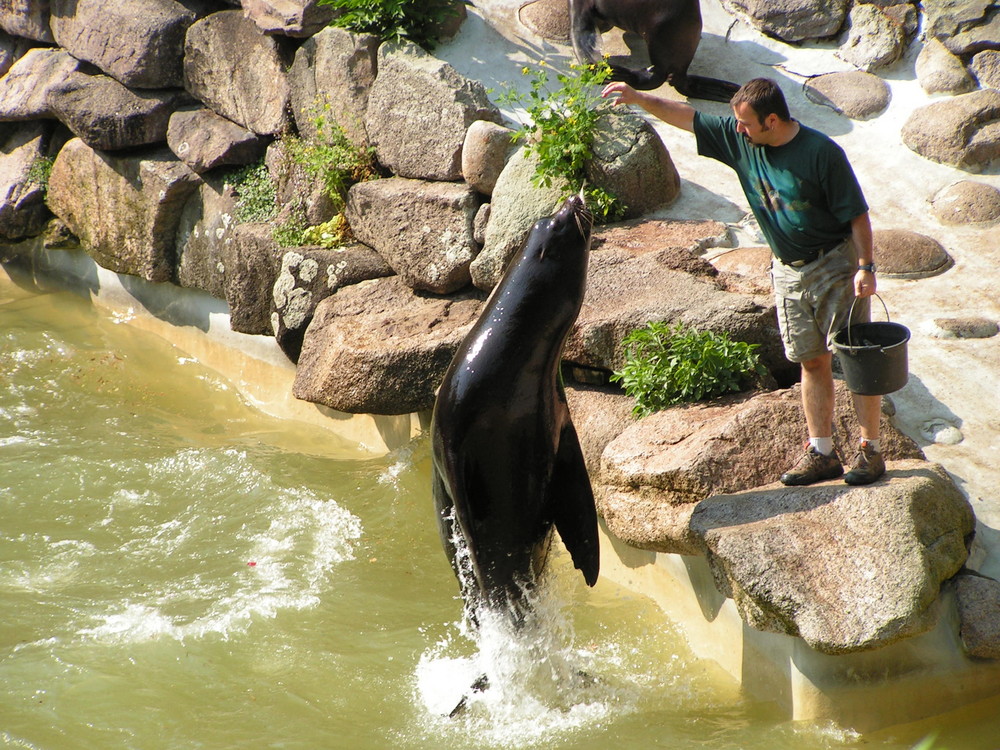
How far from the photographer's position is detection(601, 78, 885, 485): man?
382cm

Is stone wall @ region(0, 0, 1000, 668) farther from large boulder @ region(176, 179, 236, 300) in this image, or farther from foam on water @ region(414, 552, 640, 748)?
foam on water @ region(414, 552, 640, 748)

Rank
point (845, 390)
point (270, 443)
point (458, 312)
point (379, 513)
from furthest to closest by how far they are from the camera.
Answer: point (270, 443) → point (458, 312) → point (379, 513) → point (845, 390)

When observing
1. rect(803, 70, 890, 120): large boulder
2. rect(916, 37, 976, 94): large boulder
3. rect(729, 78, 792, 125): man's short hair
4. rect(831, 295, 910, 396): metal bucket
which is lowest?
rect(831, 295, 910, 396): metal bucket

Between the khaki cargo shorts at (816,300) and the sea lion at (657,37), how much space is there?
3.38 metres

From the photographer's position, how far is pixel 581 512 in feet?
13.2

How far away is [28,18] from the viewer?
917 centimetres

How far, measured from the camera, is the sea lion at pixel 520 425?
382cm

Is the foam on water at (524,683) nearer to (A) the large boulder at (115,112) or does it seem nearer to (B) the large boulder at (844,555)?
(B) the large boulder at (844,555)

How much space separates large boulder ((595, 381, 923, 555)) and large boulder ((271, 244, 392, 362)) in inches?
109

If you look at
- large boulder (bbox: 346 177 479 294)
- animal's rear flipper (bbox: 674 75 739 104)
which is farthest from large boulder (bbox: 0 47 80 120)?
animal's rear flipper (bbox: 674 75 739 104)

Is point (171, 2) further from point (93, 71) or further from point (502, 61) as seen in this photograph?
point (502, 61)

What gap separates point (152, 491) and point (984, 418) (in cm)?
467

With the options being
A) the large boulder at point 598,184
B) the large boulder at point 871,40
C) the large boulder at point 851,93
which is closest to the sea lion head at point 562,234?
the large boulder at point 598,184

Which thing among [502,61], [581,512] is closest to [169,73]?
[502,61]
